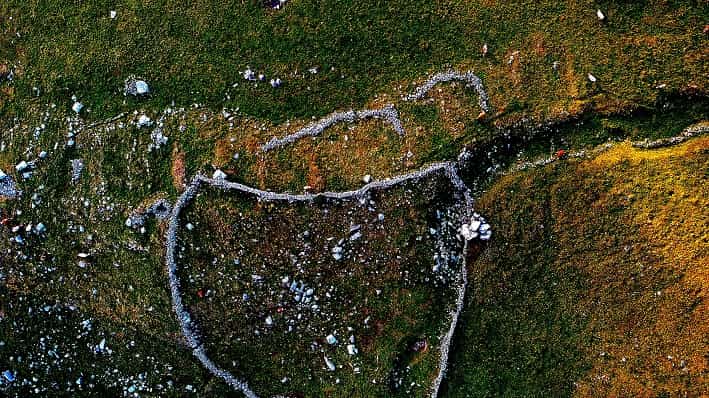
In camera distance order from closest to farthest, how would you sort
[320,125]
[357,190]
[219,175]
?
1. [357,190]
2. [219,175]
3. [320,125]

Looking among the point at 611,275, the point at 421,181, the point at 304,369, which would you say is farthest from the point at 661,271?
the point at 304,369

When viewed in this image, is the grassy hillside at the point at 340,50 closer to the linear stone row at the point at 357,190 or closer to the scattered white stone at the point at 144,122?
the linear stone row at the point at 357,190

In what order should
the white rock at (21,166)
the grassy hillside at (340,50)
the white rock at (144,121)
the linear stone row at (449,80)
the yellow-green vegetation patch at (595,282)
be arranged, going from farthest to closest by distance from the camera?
the white rock at (21,166) < the white rock at (144,121) < the linear stone row at (449,80) < the grassy hillside at (340,50) < the yellow-green vegetation patch at (595,282)

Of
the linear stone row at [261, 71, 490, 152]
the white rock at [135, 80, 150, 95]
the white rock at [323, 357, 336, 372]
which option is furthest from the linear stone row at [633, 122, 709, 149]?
the white rock at [135, 80, 150, 95]

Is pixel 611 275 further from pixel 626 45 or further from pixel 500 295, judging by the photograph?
pixel 626 45

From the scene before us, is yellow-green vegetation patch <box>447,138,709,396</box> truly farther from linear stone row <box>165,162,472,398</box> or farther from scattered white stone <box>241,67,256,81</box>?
scattered white stone <box>241,67,256,81</box>

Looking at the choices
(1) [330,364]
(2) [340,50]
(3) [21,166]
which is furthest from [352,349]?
(3) [21,166]

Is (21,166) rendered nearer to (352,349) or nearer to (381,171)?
(381,171)

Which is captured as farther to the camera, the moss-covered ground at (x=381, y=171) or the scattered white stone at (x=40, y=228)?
the scattered white stone at (x=40, y=228)

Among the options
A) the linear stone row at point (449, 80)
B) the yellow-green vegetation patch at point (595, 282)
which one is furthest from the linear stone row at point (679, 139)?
the linear stone row at point (449, 80)
